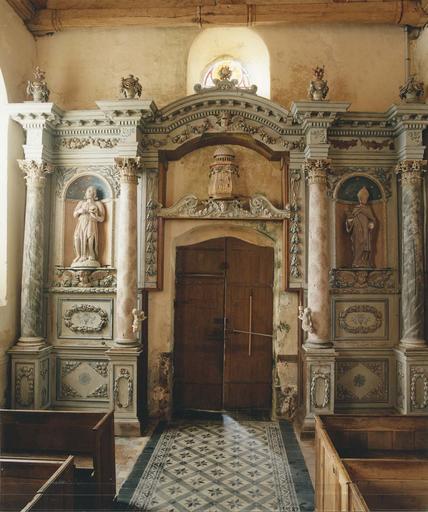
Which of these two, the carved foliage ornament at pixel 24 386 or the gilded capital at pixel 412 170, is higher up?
the gilded capital at pixel 412 170

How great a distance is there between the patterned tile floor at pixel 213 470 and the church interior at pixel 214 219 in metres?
0.07

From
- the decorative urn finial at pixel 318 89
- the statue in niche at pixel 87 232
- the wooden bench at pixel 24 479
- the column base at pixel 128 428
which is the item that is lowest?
the column base at pixel 128 428

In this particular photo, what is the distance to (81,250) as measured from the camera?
6.41 meters

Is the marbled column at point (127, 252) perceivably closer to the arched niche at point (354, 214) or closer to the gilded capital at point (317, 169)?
the gilded capital at point (317, 169)

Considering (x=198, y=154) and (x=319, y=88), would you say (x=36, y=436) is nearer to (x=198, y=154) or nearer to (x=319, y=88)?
(x=198, y=154)

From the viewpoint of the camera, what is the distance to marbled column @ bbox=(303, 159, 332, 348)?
6031 millimetres

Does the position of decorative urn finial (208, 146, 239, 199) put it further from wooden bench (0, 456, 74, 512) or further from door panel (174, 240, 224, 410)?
wooden bench (0, 456, 74, 512)

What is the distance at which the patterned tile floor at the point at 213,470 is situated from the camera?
4254 mm

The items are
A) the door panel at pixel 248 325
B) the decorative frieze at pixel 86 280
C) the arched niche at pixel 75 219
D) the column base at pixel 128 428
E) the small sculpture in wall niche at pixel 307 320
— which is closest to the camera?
the column base at pixel 128 428

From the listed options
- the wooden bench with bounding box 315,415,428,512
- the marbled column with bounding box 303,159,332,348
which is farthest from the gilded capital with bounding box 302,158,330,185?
the wooden bench with bounding box 315,415,428,512

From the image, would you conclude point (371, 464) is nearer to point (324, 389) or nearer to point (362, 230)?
point (324, 389)

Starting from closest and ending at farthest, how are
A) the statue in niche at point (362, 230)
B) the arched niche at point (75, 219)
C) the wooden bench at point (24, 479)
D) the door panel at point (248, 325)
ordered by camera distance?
the wooden bench at point (24, 479) → the statue in niche at point (362, 230) → the arched niche at point (75, 219) → the door panel at point (248, 325)

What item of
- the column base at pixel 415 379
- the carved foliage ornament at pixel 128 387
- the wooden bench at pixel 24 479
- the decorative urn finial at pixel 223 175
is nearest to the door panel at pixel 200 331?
the decorative urn finial at pixel 223 175

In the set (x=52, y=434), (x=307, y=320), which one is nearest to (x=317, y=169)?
(x=307, y=320)
